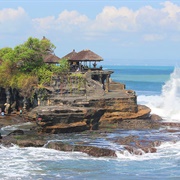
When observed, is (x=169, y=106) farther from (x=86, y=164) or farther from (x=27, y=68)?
(x=86, y=164)

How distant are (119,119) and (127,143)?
33.3 feet

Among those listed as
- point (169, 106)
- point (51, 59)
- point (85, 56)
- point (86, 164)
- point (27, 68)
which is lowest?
point (86, 164)

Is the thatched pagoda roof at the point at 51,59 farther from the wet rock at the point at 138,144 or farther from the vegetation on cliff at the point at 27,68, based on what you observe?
the wet rock at the point at 138,144

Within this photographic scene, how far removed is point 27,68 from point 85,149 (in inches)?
792

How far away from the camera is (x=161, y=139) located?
3709 centimetres

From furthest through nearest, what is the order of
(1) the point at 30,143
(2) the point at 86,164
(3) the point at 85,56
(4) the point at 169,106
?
1. (4) the point at 169,106
2. (3) the point at 85,56
3. (1) the point at 30,143
4. (2) the point at 86,164

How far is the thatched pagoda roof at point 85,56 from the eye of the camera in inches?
2075

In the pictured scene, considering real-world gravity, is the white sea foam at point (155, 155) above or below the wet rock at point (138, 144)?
below

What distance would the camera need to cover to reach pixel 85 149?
1292 inches

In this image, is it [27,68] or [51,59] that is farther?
[51,59]

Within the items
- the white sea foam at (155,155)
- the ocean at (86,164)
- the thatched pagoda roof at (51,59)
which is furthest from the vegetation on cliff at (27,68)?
the white sea foam at (155,155)

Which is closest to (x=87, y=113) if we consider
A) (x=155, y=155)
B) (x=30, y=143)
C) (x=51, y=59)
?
(x=30, y=143)

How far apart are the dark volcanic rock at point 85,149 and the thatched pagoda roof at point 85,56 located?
66.0 feet

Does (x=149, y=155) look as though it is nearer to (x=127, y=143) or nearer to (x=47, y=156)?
(x=127, y=143)
